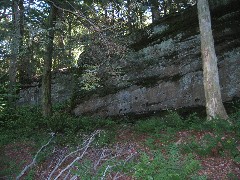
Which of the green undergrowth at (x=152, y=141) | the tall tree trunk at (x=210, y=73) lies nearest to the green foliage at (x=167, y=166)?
the green undergrowth at (x=152, y=141)

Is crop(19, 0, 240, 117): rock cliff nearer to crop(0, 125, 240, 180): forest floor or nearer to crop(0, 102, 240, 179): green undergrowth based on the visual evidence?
crop(0, 102, 240, 179): green undergrowth

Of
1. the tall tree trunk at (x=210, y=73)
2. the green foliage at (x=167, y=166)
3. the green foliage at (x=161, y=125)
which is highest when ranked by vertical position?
the tall tree trunk at (x=210, y=73)

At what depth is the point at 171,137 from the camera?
948 centimetres

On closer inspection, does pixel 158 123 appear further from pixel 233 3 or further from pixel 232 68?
pixel 233 3

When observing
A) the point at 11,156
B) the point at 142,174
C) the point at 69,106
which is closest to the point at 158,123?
the point at 142,174

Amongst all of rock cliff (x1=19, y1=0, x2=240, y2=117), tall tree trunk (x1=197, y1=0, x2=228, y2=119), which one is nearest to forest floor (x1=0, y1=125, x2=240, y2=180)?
tall tree trunk (x1=197, y1=0, x2=228, y2=119)

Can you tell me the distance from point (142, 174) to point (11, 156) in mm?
5223

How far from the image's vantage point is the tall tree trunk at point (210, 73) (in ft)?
31.9

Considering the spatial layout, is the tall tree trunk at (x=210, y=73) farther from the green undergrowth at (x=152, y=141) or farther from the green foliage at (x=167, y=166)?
the green foliage at (x=167, y=166)

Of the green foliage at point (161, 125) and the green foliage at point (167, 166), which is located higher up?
the green foliage at point (161, 125)

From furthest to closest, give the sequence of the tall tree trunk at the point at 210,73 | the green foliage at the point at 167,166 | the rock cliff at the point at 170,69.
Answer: the rock cliff at the point at 170,69, the tall tree trunk at the point at 210,73, the green foliage at the point at 167,166

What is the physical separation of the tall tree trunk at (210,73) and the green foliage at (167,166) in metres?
2.44

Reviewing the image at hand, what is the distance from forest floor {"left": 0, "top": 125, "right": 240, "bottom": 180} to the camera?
301 inches

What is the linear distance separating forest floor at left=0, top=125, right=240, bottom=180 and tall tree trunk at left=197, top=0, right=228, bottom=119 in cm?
95
